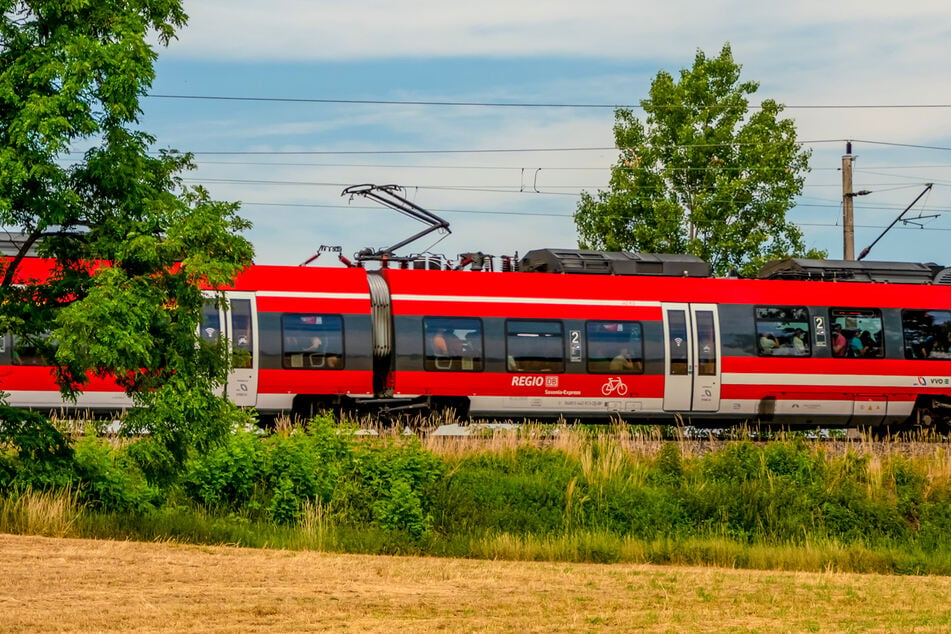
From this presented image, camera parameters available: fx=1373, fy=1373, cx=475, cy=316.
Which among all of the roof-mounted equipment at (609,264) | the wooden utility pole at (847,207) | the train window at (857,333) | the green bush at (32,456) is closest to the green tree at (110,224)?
the green bush at (32,456)

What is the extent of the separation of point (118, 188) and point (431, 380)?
35.6 feet

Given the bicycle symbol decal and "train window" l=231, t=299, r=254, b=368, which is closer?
"train window" l=231, t=299, r=254, b=368

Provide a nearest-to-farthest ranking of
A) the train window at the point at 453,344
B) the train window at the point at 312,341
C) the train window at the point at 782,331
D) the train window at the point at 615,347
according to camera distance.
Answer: the train window at the point at 312,341
the train window at the point at 453,344
the train window at the point at 615,347
the train window at the point at 782,331

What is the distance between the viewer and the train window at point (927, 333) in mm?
30391

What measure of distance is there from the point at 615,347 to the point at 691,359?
1.69 metres

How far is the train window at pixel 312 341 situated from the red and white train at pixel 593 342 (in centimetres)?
3

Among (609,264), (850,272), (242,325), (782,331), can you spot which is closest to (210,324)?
(242,325)

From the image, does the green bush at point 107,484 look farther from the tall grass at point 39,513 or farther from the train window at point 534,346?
the train window at point 534,346

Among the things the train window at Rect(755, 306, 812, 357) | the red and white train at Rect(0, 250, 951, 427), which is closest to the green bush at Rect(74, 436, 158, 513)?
the red and white train at Rect(0, 250, 951, 427)

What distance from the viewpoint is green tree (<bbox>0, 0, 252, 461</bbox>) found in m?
16.7

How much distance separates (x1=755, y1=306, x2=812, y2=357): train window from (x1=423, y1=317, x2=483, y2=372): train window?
6278 millimetres

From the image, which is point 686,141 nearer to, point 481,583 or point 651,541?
point 651,541

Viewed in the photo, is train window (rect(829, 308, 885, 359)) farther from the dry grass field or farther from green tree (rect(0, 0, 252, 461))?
green tree (rect(0, 0, 252, 461))

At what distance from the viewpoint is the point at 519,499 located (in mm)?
22250
